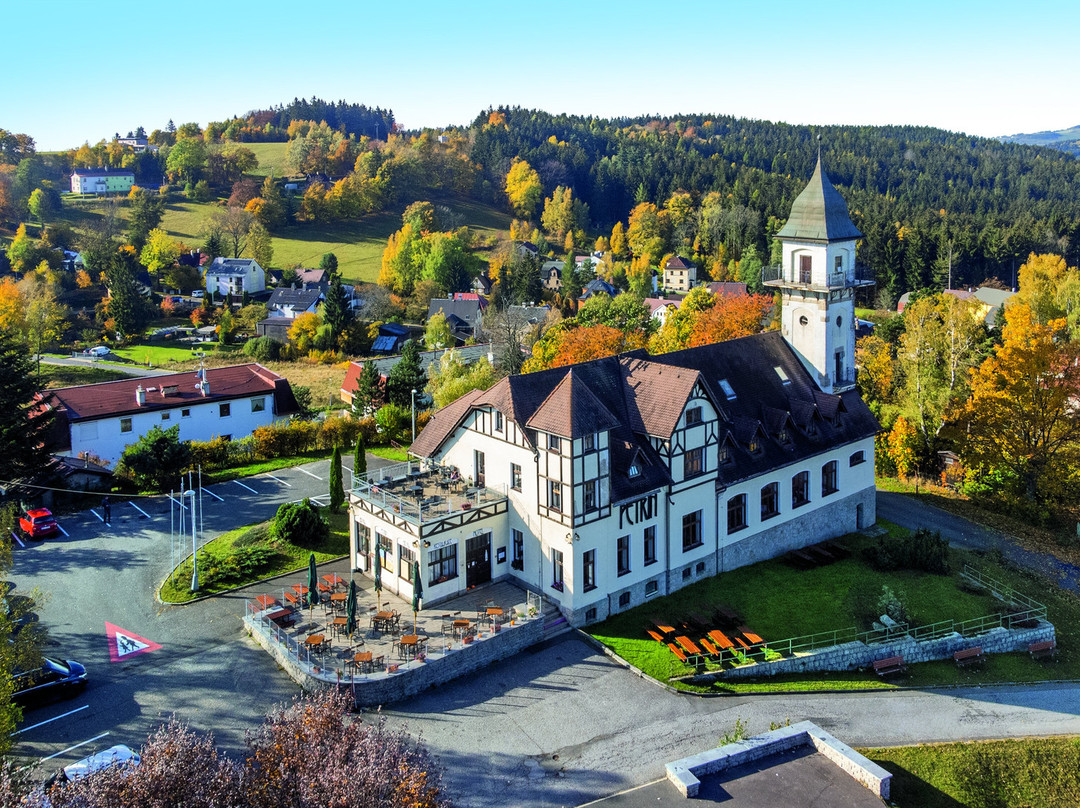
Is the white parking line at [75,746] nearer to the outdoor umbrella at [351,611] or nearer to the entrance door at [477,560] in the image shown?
the outdoor umbrella at [351,611]

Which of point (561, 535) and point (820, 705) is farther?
point (561, 535)

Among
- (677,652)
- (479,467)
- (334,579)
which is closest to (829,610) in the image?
(677,652)

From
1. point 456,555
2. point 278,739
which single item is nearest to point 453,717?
point 456,555

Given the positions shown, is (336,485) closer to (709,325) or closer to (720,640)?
(720,640)

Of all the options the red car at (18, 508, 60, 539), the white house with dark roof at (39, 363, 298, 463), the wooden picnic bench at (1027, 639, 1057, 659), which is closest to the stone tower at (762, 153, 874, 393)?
the wooden picnic bench at (1027, 639, 1057, 659)

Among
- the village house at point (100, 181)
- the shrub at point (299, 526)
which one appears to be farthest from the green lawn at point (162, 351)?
the village house at point (100, 181)

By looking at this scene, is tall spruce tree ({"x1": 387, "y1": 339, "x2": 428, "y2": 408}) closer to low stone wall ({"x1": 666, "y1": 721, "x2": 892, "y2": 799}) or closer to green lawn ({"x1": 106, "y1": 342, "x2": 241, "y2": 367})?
green lawn ({"x1": 106, "y1": 342, "x2": 241, "y2": 367})

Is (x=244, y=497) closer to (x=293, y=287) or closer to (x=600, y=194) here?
(x=293, y=287)
